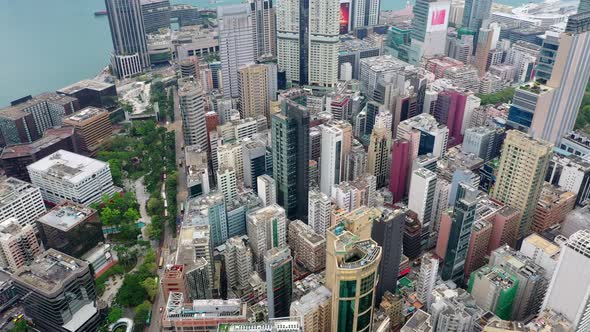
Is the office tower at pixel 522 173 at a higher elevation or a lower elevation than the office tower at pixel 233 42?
lower

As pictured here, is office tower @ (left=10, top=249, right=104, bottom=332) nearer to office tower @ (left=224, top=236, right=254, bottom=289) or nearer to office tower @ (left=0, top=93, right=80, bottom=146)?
office tower @ (left=224, top=236, right=254, bottom=289)

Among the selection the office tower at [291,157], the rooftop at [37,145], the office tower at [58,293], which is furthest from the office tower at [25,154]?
the office tower at [291,157]

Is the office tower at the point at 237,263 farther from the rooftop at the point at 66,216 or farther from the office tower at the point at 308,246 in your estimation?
the rooftop at the point at 66,216

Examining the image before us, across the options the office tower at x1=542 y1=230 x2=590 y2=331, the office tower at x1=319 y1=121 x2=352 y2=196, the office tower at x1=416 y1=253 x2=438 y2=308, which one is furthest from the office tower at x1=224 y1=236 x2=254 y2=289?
the office tower at x1=542 y1=230 x2=590 y2=331

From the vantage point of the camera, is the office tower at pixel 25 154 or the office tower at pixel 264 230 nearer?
the office tower at pixel 264 230

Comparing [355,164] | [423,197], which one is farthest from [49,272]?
[423,197]

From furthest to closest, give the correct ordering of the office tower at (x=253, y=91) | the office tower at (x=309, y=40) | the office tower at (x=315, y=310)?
the office tower at (x=309, y=40)
the office tower at (x=253, y=91)
the office tower at (x=315, y=310)

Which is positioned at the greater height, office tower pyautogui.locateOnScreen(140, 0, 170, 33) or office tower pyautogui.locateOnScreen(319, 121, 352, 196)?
office tower pyautogui.locateOnScreen(140, 0, 170, 33)

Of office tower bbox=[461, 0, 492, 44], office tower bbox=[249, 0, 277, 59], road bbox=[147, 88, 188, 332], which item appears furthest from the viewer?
office tower bbox=[461, 0, 492, 44]
